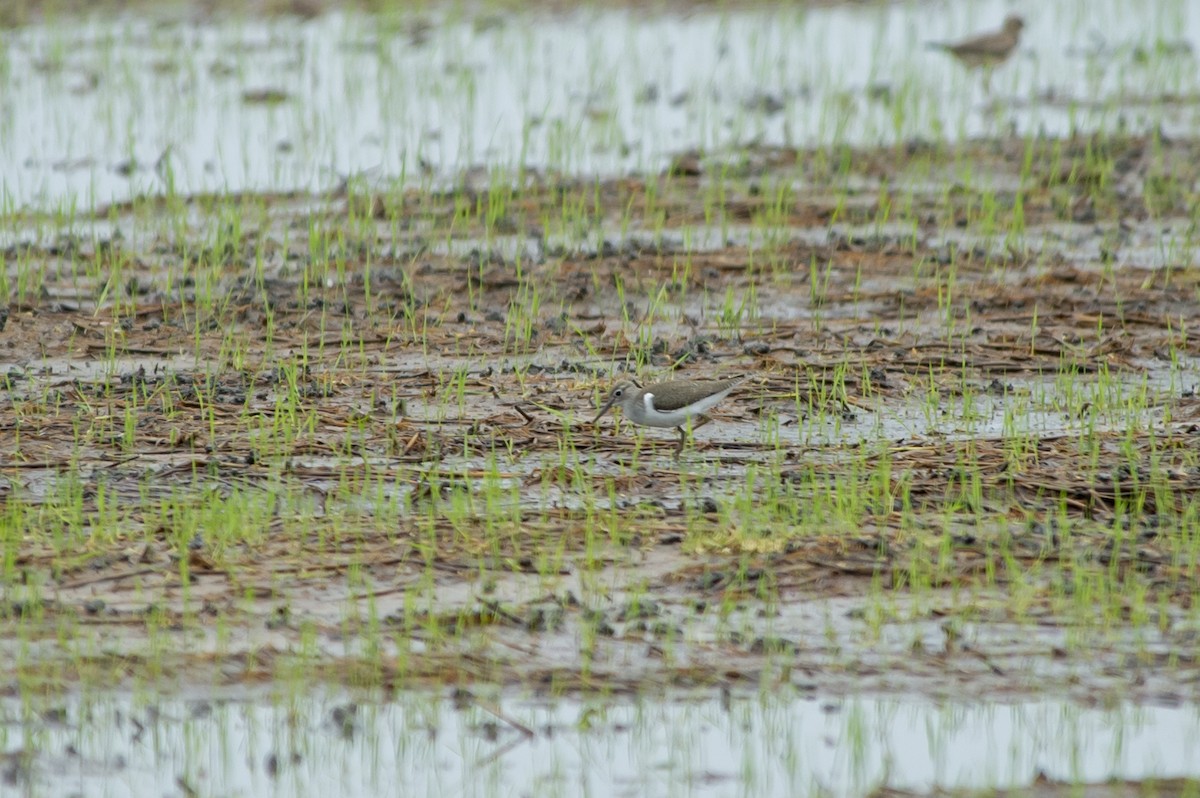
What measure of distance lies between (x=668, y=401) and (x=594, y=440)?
49cm

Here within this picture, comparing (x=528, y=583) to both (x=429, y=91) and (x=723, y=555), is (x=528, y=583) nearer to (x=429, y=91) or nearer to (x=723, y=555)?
(x=723, y=555)

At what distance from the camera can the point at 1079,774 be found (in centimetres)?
605

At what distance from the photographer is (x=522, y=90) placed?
1780cm

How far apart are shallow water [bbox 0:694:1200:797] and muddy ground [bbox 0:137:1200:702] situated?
0.48 feet

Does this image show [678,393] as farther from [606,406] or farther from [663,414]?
[606,406]

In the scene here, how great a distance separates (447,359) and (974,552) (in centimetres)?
386

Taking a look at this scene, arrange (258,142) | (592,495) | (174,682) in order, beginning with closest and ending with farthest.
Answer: (174,682), (592,495), (258,142)

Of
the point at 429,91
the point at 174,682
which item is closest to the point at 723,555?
the point at 174,682

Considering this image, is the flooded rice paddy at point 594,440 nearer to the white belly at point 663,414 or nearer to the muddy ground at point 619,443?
the muddy ground at point 619,443

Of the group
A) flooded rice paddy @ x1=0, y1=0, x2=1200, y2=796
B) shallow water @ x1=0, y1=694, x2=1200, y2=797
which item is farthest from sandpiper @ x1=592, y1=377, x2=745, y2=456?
shallow water @ x1=0, y1=694, x2=1200, y2=797

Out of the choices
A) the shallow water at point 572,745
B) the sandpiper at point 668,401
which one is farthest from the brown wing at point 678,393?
the shallow water at point 572,745

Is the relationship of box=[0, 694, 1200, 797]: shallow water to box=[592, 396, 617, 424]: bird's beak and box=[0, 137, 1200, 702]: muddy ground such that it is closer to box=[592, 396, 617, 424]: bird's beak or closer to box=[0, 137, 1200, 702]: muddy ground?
box=[0, 137, 1200, 702]: muddy ground

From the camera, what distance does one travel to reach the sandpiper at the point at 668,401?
8914mm

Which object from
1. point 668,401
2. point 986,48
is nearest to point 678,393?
point 668,401
